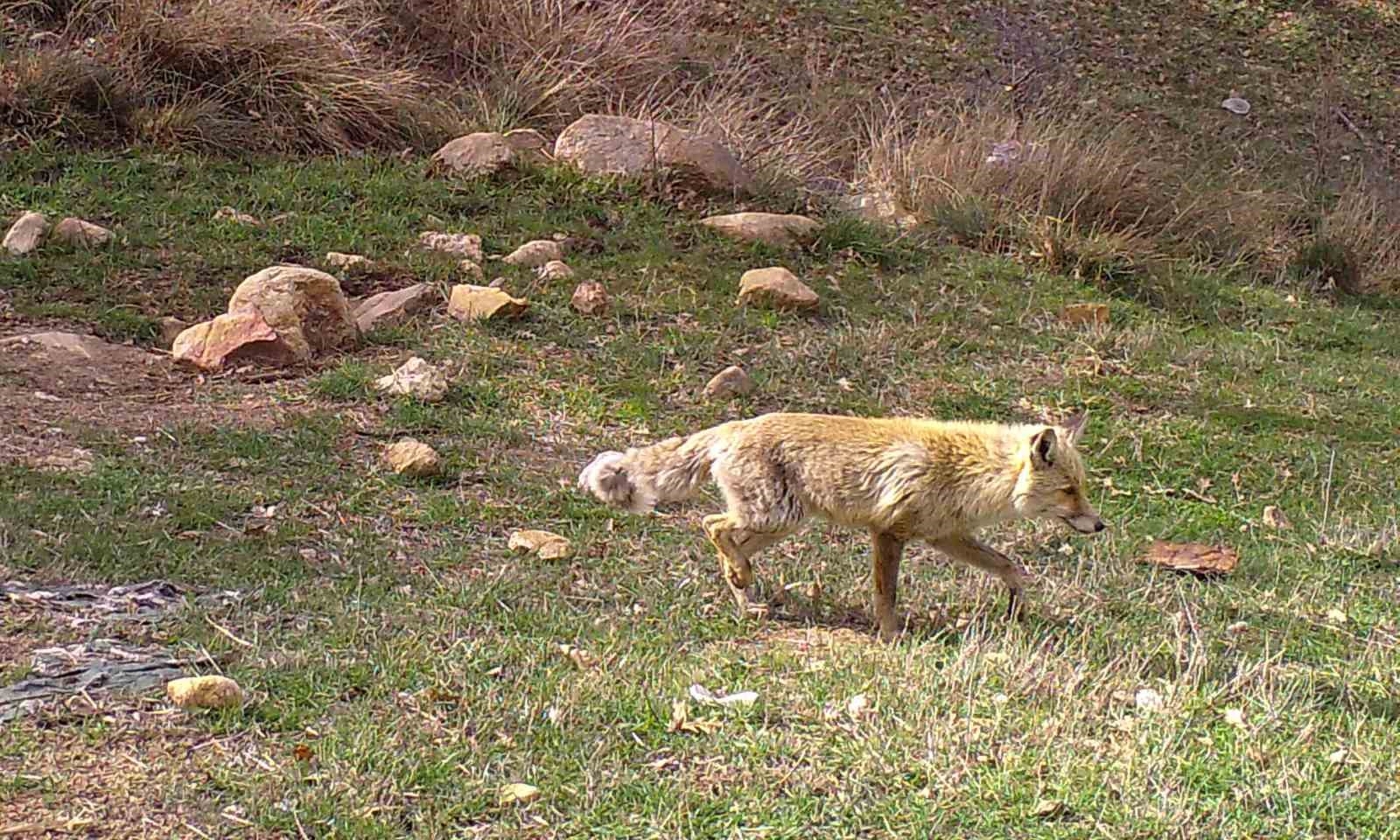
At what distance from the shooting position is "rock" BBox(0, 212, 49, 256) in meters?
8.92

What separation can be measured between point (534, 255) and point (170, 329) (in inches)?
96.4

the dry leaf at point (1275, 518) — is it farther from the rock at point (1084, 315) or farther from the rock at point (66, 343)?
the rock at point (66, 343)

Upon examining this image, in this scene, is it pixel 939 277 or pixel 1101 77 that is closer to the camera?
pixel 939 277

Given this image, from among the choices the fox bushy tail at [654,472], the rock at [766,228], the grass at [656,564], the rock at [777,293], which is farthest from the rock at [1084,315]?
the fox bushy tail at [654,472]

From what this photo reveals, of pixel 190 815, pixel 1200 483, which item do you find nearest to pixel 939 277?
pixel 1200 483

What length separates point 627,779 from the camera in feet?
12.8

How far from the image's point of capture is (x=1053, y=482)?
535 cm

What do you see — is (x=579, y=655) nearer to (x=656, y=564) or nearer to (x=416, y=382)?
(x=656, y=564)

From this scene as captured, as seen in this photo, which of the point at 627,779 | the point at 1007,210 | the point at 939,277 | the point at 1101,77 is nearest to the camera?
the point at 627,779

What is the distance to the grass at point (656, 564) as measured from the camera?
12.6 ft

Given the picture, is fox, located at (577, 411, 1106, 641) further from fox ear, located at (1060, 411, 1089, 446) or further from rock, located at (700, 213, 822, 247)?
rock, located at (700, 213, 822, 247)

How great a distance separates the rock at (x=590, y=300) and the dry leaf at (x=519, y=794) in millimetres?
5401

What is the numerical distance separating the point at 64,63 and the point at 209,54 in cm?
104

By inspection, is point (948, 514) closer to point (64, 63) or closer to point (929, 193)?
point (929, 193)
